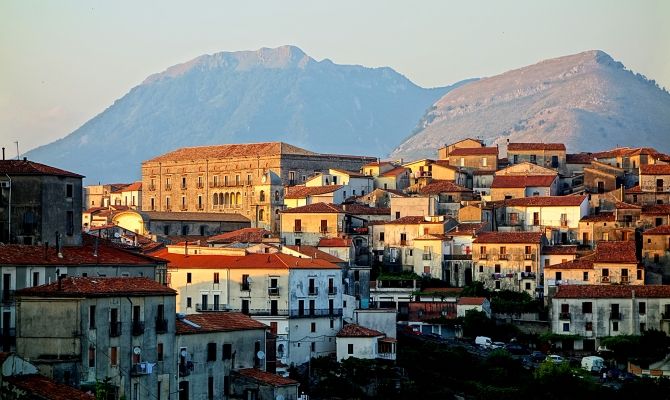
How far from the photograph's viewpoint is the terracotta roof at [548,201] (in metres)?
87.8

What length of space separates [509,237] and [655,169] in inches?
578

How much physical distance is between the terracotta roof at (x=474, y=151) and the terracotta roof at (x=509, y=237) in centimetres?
2228

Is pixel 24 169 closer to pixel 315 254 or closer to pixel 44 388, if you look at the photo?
pixel 44 388

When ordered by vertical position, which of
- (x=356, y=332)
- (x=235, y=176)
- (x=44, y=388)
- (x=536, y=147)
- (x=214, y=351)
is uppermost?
(x=536, y=147)

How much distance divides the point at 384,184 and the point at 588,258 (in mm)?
26883

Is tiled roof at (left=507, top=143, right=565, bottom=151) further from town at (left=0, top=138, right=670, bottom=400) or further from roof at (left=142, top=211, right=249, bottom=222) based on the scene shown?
roof at (left=142, top=211, right=249, bottom=222)

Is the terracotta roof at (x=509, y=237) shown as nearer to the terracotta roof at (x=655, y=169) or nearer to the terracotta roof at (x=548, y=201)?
the terracotta roof at (x=548, y=201)

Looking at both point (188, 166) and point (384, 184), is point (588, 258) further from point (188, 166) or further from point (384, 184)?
point (188, 166)

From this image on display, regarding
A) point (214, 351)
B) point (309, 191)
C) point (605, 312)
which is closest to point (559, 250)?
point (605, 312)

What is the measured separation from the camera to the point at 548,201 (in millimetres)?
88625

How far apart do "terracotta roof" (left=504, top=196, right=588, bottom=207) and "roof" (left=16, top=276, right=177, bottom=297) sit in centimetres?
4277

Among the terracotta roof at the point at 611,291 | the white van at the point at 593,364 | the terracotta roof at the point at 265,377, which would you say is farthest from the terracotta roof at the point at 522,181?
the terracotta roof at the point at 265,377

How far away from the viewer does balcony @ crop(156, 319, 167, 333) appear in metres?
48.6

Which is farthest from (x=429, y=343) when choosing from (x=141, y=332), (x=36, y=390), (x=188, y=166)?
(x=188, y=166)
